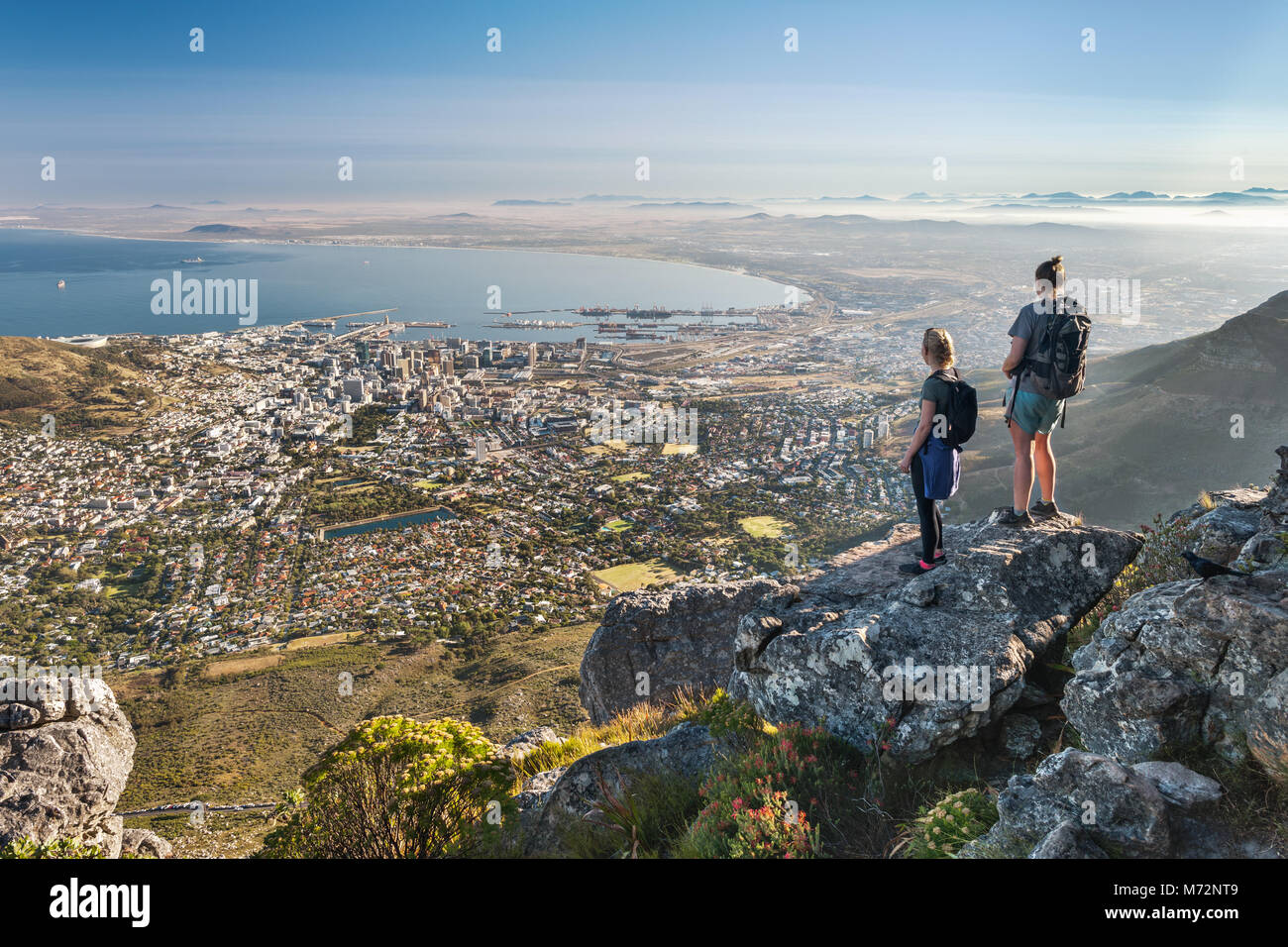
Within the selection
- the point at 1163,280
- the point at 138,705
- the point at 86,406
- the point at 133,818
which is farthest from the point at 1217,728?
the point at 1163,280

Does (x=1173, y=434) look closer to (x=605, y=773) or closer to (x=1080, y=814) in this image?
(x=1080, y=814)

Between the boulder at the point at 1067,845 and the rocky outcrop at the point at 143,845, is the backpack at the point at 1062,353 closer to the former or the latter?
the boulder at the point at 1067,845

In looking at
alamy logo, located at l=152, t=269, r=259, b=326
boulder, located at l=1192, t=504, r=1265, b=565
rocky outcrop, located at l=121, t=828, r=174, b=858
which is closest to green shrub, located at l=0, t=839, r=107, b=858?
rocky outcrop, located at l=121, t=828, r=174, b=858

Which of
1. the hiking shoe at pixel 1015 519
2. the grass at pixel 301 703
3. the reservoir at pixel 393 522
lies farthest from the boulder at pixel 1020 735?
the reservoir at pixel 393 522

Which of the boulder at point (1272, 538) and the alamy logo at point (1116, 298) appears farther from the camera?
the alamy logo at point (1116, 298)

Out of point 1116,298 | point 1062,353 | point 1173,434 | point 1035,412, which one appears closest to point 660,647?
point 1035,412
